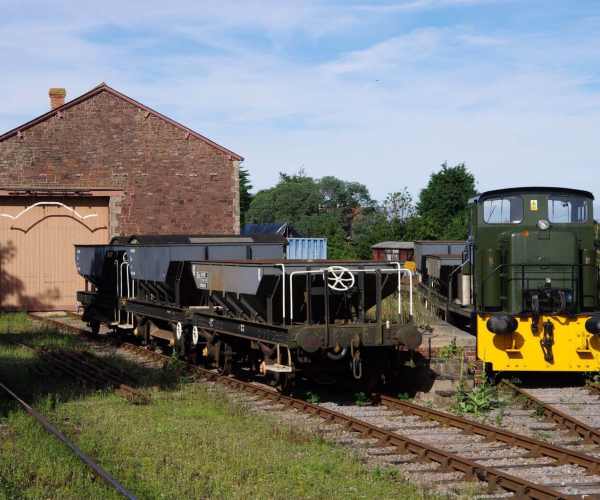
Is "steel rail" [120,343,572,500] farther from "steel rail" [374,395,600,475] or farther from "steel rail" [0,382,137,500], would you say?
"steel rail" [0,382,137,500]

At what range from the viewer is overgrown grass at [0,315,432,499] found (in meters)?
6.94

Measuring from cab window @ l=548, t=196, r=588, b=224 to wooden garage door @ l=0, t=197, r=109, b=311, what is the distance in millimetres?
17840

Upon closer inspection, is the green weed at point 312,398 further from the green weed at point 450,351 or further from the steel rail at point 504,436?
the green weed at point 450,351

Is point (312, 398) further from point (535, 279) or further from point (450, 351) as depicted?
point (535, 279)

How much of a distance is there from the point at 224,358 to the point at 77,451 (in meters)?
5.35

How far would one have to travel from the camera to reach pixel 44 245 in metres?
26.1

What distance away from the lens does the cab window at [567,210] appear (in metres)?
12.6

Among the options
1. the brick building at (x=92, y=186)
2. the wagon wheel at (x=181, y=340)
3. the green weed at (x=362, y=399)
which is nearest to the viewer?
the green weed at (x=362, y=399)

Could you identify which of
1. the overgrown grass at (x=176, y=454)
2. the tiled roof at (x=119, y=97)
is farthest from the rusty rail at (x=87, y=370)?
the tiled roof at (x=119, y=97)

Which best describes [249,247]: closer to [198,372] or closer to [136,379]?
[198,372]

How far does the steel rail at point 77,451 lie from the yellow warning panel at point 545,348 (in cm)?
637

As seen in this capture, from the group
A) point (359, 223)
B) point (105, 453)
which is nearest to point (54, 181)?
point (105, 453)

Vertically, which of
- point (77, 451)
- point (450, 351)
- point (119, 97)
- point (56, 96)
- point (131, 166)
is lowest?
point (77, 451)

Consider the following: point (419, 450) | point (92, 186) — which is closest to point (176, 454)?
point (419, 450)
